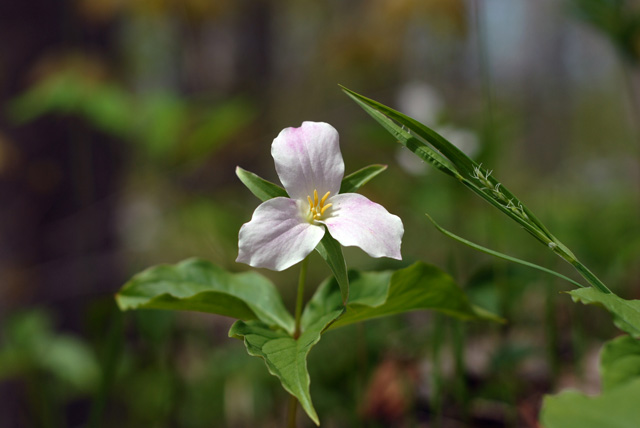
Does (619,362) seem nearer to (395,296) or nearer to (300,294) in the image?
(395,296)

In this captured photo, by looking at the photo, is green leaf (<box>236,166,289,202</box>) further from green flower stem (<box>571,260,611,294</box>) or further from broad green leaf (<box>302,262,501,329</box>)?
green flower stem (<box>571,260,611,294</box>)

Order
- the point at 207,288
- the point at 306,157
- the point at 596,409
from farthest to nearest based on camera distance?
1. the point at 207,288
2. the point at 306,157
3. the point at 596,409

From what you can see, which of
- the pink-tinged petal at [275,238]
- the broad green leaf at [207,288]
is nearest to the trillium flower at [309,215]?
the pink-tinged petal at [275,238]

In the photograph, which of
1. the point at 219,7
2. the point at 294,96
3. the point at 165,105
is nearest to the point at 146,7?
the point at 219,7

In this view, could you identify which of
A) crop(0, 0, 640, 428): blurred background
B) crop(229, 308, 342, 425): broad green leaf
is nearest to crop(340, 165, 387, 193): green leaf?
crop(229, 308, 342, 425): broad green leaf

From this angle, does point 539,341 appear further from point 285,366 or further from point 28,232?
point 28,232

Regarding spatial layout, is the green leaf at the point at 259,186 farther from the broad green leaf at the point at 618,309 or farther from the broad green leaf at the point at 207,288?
the broad green leaf at the point at 618,309

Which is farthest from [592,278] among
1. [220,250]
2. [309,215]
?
[220,250]
